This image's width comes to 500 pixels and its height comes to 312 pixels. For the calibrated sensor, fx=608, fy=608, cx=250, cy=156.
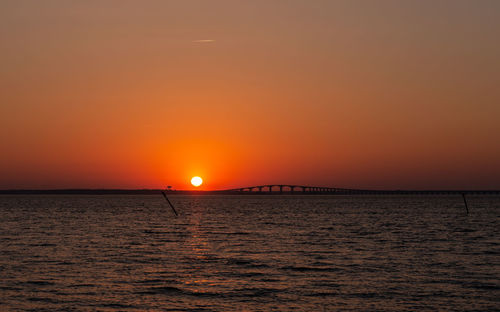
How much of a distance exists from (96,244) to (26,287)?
Result: 28.7m

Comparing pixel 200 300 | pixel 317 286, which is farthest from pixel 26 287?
pixel 317 286

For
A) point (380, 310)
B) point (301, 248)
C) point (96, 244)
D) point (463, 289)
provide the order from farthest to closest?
point (96, 244) < point (301, 248) < point (463, 289) < point (380, 310)

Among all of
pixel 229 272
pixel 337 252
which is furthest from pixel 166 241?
pixel 229 272

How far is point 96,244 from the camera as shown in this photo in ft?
217

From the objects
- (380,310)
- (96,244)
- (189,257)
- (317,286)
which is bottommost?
(380,310)

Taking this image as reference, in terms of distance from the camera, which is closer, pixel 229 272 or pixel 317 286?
pixel 317 286

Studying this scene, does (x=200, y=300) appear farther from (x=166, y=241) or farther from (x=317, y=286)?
(x=166, y=241)

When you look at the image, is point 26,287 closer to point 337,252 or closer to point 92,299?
point 92,299

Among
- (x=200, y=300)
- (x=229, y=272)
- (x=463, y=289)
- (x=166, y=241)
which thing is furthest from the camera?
(x=166, y=241)

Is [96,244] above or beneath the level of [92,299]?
above

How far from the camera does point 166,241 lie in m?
71.2

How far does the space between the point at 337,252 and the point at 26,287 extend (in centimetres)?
3008

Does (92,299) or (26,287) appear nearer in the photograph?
(92,299)

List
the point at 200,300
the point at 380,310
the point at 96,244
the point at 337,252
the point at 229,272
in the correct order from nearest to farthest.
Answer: the point at 380,310 < the point at 200,300 < the point at 229,272 < the point at 337,252 < the point at 96,244
